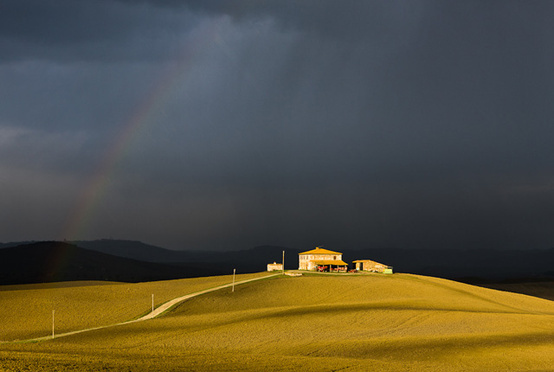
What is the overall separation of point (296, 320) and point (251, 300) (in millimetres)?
13231

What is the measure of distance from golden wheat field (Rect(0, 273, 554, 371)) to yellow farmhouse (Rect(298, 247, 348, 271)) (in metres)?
20.1

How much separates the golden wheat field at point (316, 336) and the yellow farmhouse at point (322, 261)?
65.9 ft

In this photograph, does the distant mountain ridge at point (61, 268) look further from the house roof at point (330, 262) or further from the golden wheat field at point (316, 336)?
the golden wheat field at point (316, 336)

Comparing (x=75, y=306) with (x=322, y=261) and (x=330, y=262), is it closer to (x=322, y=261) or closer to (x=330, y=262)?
(x=322, y=261)

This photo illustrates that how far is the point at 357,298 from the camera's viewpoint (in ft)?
172

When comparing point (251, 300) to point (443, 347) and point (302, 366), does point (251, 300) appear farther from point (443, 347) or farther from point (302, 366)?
point (302, 366)

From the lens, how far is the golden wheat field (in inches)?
923

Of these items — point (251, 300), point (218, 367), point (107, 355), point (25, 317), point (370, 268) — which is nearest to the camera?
point (218, 367)

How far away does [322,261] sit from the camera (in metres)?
79.9

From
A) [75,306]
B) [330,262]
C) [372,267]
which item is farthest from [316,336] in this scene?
[372,267]

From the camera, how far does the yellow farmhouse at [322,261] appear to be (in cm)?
7875

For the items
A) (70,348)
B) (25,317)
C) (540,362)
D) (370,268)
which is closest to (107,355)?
(70,348)

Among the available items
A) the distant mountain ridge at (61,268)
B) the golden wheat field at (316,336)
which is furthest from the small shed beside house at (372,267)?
the distant mountain ridge at (61,268)

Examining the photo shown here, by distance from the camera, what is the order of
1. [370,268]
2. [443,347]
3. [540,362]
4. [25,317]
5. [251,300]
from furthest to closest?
[370,268], [251,300], [25,317], [443,347], [540,362]
